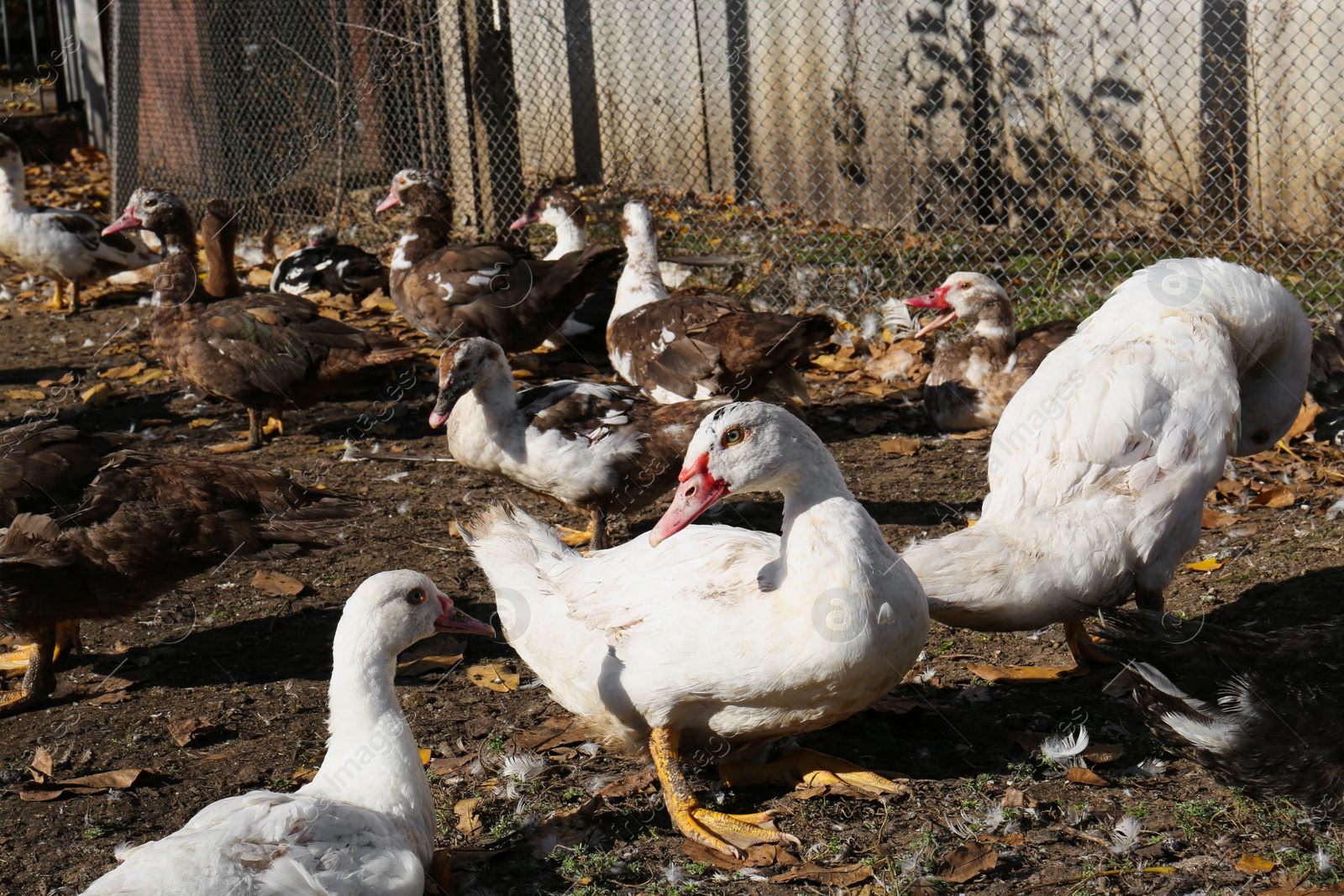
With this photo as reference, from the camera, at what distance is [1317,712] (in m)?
2.79

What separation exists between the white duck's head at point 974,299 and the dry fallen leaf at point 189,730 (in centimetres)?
423

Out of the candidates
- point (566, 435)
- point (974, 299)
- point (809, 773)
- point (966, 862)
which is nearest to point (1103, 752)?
point (966, 862)

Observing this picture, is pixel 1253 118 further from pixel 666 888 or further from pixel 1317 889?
pixel 666 888

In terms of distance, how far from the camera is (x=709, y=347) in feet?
18.8

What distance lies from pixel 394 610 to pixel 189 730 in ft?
3.76

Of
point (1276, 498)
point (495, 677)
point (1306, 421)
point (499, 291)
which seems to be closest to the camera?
point (495, 677)

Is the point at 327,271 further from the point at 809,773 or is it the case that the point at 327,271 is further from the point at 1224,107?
the point at 809,773

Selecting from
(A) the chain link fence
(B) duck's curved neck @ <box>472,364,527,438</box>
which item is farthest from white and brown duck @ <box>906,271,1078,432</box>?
(B) duck's curved neck @ <box>472,364,527,438</box>

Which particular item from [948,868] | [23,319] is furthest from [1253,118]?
[23,319]

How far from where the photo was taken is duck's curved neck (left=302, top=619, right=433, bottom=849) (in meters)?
2.82

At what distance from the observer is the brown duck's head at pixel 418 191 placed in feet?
25.6

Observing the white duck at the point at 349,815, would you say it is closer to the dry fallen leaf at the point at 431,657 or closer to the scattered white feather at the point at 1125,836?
the dry fallen leaf at the point at 431,657

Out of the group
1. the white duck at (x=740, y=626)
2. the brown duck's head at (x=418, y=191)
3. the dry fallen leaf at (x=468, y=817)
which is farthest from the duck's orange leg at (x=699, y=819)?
the brown duck's head at (x=418, y=191)

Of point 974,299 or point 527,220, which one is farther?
point 527,220
